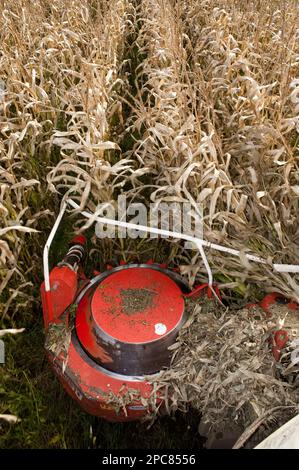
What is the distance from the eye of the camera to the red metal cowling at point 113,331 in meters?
1.67

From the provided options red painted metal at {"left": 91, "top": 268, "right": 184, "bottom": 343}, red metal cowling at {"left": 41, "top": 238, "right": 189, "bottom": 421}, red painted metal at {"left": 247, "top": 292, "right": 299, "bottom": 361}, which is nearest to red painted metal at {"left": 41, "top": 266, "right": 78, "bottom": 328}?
red metal cowling at {"left": 41, "top": 238, "right": 189, "bottom": 421}

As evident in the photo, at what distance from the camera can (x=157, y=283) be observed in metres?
1.88

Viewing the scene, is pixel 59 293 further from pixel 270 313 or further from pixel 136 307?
pixel 270 313

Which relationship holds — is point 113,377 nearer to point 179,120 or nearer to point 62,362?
point 62,362

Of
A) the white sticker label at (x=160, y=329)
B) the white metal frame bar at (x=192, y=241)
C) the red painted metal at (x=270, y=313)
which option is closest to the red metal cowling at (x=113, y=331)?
the white sticker label at (x=160, y=329)

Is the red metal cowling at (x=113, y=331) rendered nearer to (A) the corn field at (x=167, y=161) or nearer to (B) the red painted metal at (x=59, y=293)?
(B) the red painted metal at (x=59, y=293)

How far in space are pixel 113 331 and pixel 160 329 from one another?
0.18 m

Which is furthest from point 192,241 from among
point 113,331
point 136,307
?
point 113,331

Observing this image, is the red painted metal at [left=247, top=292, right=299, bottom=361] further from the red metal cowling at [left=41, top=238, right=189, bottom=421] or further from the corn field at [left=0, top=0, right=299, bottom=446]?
the red metal cowling at [left=41, top=238, right=189, bottom=421]

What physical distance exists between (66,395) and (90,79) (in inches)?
65.0

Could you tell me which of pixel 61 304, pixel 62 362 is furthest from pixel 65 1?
pixel 62 362

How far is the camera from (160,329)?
5.64 ft

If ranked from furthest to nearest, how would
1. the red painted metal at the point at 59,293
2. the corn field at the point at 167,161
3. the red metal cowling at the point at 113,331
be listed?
the corn field at the point at 167,161
the red painted metal at the point at 59,293
the red metal cowling at the point at 113,331

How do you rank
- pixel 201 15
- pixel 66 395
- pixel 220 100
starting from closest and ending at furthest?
pixel 66 395 → pixel 220 100 → pixel 201 15
